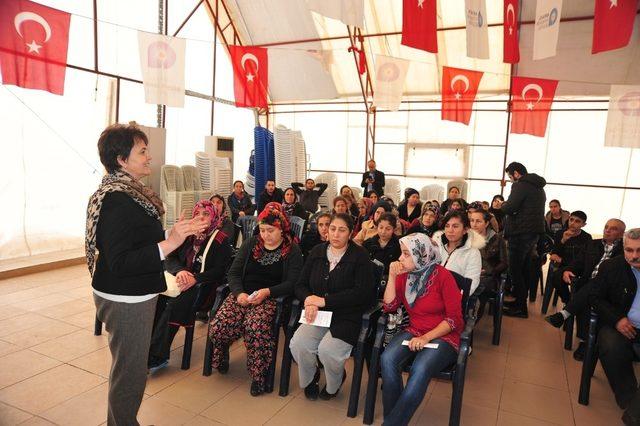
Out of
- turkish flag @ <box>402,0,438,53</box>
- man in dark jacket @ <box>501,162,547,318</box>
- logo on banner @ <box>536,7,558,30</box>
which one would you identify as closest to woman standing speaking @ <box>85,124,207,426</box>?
man in dark jacket @ <box>501,162,547,318</box>

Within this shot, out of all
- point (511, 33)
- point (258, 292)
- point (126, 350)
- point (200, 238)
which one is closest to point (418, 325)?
point (258, 292)

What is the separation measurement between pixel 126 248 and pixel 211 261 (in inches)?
60.8

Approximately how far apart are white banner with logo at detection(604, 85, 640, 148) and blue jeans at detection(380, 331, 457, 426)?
5912 mm

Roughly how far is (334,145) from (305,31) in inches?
120

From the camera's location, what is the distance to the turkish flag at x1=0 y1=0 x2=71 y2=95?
4.32 metres

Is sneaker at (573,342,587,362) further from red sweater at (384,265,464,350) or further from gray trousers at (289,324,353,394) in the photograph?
gray trousers at (289,324,353,394)

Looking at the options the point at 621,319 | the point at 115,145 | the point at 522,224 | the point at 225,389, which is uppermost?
the point at 115,145

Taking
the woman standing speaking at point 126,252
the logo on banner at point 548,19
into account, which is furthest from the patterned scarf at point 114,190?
the logo on banner at point 548,19

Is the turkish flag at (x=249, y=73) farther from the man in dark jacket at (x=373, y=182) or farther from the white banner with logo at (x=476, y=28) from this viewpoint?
the white banner with logo at (x=476, y=28)

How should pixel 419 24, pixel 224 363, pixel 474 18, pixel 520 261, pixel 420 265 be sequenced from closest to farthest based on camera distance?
pixel 420 265
pixel 224 363
pixel 520 261
pixel 419 24
pixel 474 18

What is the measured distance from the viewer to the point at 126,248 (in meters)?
1.57

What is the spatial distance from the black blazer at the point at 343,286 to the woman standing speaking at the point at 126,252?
113 cm

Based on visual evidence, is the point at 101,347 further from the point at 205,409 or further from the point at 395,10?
the point at 395,10

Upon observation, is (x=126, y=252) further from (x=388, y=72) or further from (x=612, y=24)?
(x=388, y=72)
